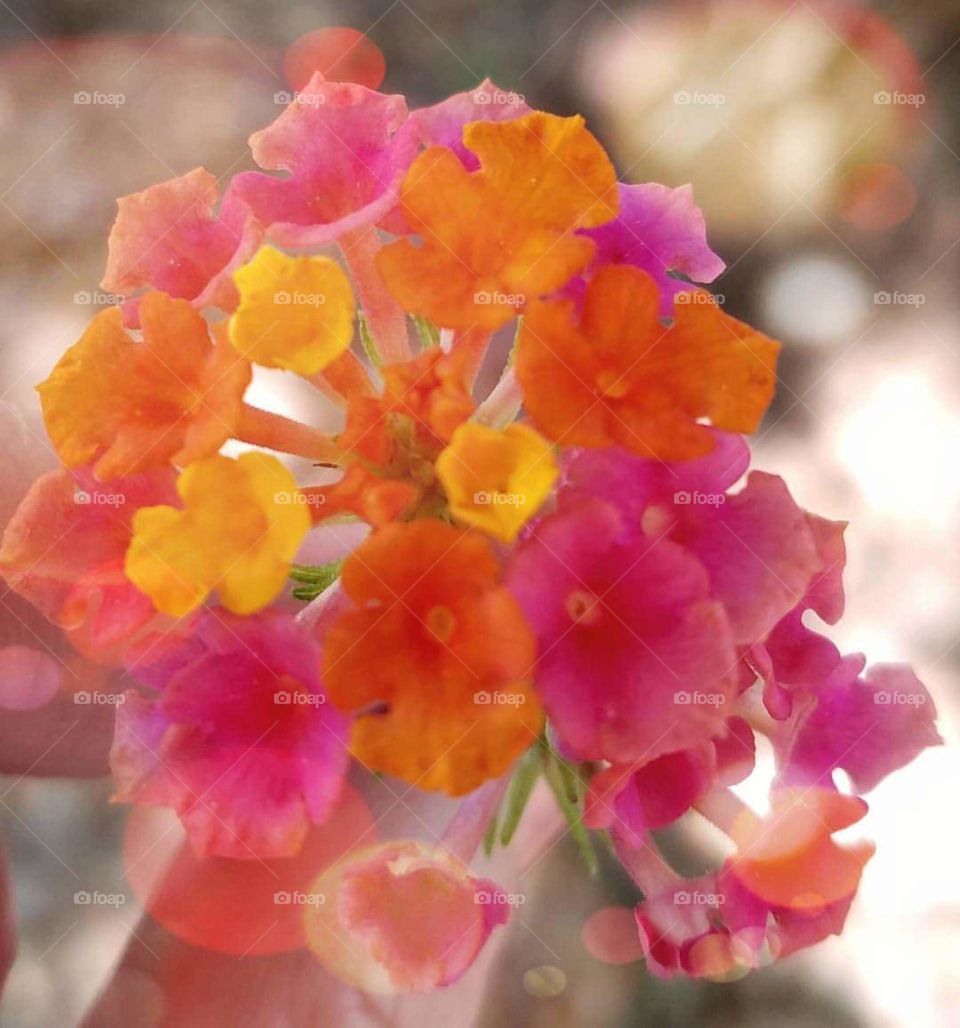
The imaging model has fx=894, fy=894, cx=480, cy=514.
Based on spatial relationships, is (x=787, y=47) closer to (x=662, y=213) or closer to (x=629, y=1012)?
(x=662, y=213)

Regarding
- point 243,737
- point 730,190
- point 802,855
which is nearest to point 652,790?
point 802,855

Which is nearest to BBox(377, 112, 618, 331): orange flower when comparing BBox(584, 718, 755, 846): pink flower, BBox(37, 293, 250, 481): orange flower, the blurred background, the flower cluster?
the flower cluster

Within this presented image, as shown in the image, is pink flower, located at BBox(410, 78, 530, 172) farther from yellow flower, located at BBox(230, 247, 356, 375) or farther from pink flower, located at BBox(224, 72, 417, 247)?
yellow flower, located at BBox(230, 247, 356, 375)

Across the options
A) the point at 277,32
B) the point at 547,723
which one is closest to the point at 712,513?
the point at 547,723

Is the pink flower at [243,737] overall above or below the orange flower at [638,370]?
below

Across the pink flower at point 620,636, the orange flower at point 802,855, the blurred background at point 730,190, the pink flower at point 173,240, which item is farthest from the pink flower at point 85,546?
the blurred background at point 730,190

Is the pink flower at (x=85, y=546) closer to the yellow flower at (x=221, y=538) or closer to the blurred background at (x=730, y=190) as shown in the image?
the yellow flower at (x=221, y=538)

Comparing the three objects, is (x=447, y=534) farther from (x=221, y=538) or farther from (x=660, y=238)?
(x=660, y=238)
